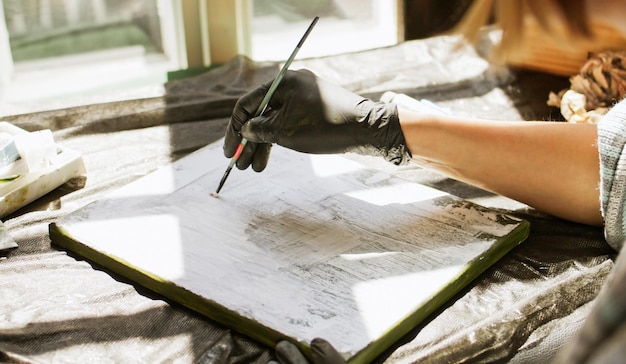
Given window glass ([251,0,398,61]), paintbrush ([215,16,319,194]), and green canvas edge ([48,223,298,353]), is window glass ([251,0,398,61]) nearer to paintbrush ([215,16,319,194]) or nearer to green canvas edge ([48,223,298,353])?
paintbrush ([215,16,319,194])

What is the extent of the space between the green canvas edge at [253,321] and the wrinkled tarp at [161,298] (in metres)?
0.02

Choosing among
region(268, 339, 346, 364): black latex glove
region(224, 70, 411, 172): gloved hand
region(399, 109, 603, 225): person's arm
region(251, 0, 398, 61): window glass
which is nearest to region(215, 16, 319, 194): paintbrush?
region(224, 70, 411, 172): gloved hand

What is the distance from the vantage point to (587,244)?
1363mm

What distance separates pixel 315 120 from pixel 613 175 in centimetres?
59

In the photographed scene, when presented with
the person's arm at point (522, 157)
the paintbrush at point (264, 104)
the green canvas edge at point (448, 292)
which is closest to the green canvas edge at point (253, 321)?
the green canvas edge at point (448, 292)

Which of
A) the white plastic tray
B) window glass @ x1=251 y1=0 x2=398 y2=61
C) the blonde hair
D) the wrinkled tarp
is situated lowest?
the wrinkled tarp

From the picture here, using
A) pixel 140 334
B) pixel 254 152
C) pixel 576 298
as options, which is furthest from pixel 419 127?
pixel 140 334

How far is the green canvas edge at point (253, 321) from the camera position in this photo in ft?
3.54

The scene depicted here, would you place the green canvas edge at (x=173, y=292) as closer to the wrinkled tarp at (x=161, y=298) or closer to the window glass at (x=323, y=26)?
the wrinkled tarp at (x=161, y=298)

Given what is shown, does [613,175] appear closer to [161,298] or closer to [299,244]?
[299,244]

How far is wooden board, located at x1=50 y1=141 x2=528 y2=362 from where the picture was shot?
1124 mm

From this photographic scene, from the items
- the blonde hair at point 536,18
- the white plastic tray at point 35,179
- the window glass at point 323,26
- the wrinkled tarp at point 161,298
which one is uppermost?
the blonde hair at point 536,18

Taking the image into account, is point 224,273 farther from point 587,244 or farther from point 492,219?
point 587,244

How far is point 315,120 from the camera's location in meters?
1.39
